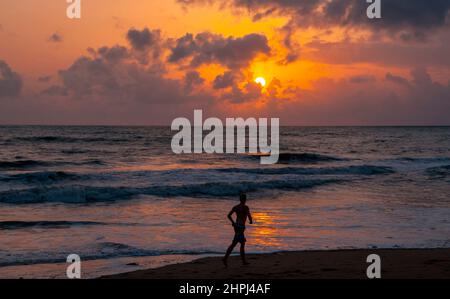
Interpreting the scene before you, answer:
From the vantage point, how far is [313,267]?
12016 mm

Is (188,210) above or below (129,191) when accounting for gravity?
below

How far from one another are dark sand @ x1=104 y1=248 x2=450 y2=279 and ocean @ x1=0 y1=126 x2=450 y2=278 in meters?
1.13

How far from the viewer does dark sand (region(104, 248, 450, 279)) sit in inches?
441

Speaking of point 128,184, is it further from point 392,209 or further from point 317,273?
point 317,273

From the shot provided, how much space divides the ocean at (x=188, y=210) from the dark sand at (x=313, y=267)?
1132 millimetres

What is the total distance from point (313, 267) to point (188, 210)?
38.0 ft

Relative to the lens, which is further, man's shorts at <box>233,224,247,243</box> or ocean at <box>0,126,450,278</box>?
ocean at <box>0,126,450,278</box>

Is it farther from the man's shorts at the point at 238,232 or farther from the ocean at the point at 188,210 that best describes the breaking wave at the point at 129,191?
the man's shorts at the point at 238,232

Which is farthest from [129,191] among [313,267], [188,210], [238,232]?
[313,267]

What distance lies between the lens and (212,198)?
A: 28078 mm

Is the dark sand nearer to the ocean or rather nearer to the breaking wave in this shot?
the ocean

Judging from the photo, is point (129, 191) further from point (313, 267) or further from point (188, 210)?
point (313, 267)

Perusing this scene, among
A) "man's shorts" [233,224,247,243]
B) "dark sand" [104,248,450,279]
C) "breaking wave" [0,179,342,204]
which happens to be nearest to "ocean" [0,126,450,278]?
"breaking wave" [0,179,342,204]

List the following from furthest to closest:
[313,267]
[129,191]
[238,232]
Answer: [129,191]
[313,267]
[238,232]
